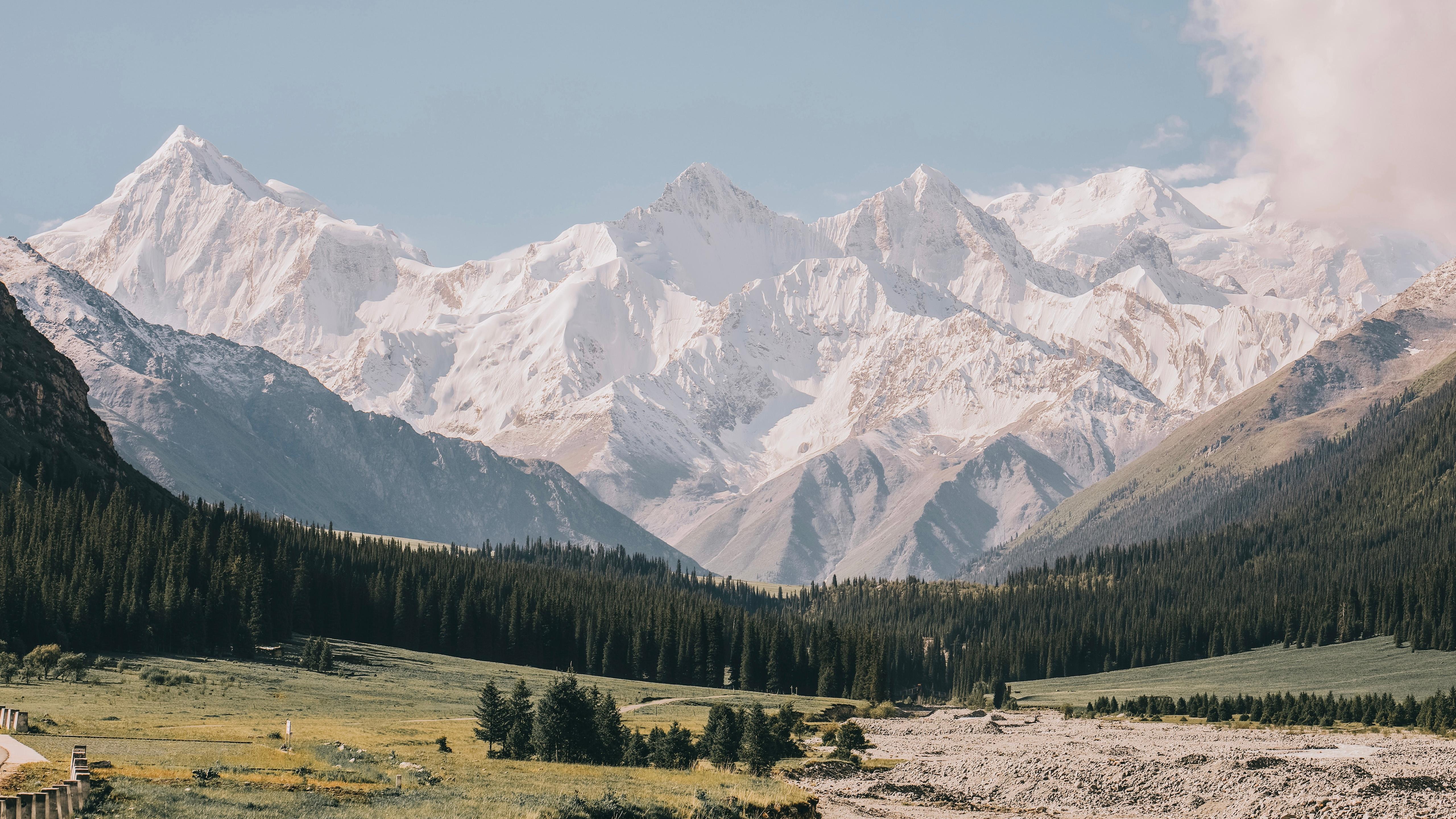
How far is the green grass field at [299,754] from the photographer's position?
2216 inches

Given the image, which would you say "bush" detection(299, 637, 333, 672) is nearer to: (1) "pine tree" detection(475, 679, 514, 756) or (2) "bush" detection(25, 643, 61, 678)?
(2) "bush" detection(25, 643, 61, 678)

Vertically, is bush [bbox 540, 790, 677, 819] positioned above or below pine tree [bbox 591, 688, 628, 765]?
below

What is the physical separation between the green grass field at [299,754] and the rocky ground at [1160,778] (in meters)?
11.5

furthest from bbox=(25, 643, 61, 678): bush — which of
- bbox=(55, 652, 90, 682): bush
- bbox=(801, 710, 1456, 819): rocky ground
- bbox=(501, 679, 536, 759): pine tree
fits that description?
bbox=(801, 710, 1456, 819): rocky ground

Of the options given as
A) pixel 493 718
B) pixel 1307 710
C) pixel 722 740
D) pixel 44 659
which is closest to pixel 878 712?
pixel 1307 710

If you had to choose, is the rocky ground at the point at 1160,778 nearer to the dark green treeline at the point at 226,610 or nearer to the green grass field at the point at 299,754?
the green grass field at the point at 299,754

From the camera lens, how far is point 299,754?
236 ft

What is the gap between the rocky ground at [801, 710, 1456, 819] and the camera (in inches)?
3174

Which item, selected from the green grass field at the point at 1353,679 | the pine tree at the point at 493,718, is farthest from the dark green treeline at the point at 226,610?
the pine tree at the point at 493,718

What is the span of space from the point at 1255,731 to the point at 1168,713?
3030 cm

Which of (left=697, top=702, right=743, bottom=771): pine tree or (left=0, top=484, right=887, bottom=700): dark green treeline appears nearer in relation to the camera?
(left=697, top=702, right=743, bottom=771): pine tree

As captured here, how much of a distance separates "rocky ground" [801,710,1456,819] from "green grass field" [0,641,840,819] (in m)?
11.5

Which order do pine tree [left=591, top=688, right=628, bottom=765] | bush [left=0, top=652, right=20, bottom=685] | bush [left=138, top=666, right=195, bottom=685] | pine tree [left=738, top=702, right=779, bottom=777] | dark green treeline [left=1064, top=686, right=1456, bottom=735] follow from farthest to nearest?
dark green treeline [left=1064, top=686, right=1456, bottom=735]
bush [left=138, top=666, right=195, bottom=685]
bush [left=0, top=652, right=20, bottom=685]
pine tree [left=738, top=702, right=779, bottom=777]
pine tree [left=591, top=688, right=628, bottom=765]

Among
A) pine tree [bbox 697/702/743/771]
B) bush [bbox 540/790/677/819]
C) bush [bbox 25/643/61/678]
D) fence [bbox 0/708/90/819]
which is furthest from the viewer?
bush [bbox 25/643/61/678]
